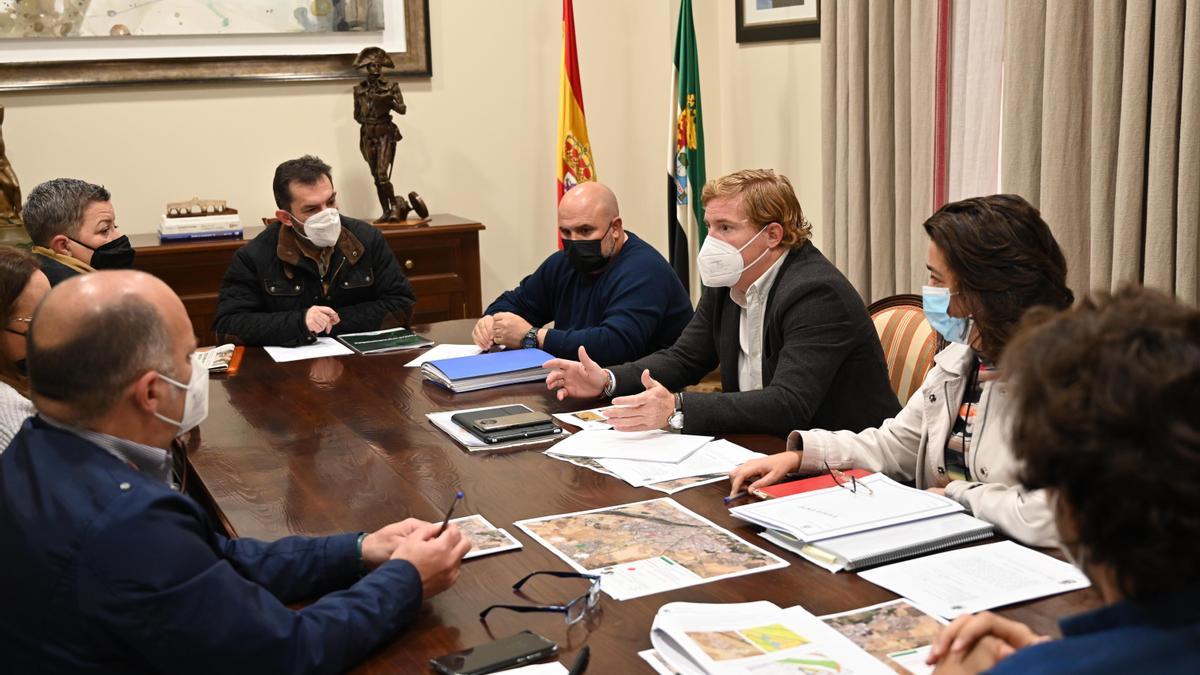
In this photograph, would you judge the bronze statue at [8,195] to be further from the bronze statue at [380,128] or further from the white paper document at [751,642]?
the white paper document at [751,642]

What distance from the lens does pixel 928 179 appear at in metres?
3.93

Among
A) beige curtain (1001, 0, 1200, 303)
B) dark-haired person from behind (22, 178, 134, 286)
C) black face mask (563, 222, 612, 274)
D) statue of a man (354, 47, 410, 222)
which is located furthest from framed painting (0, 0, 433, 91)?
beige curtain (1001, 0, 1200, 303)

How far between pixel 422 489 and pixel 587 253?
160 centimetres

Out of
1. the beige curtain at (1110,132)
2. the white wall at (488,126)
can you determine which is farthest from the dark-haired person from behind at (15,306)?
the beige curtain at (1110,132)

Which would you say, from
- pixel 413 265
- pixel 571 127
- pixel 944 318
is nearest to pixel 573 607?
pixel 944 318

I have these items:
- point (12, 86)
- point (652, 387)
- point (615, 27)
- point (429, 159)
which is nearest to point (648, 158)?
point (615, 27)

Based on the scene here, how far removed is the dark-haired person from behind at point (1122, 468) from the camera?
934 mm

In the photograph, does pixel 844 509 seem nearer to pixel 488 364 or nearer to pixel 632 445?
pixel 632 445

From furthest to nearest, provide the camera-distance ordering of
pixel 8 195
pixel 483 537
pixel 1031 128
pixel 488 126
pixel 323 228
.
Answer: pixel 488 126, pixel 8 195, pixel 323 228, pixel 1031 128, pixel 483 537

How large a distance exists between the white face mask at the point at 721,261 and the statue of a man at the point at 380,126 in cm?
241

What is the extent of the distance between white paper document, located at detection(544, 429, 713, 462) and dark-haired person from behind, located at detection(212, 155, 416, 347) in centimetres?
155

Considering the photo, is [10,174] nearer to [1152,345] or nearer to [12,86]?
[12,86]

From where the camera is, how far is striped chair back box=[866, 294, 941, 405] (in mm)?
3006

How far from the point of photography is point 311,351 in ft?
12.0
